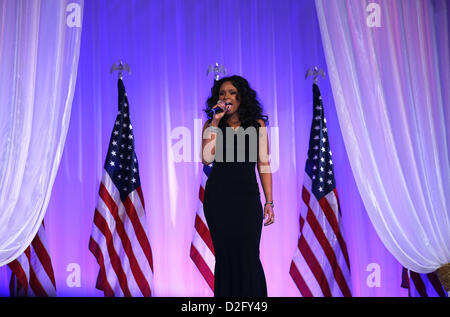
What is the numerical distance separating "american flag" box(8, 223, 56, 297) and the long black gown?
1462 millimetres

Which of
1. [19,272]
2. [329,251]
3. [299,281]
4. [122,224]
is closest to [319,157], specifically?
[329,251]

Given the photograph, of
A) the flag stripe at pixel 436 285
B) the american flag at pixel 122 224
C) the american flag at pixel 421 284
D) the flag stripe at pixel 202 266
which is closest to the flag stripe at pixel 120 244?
the american flag at pixel 122 224

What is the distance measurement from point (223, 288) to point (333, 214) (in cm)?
124

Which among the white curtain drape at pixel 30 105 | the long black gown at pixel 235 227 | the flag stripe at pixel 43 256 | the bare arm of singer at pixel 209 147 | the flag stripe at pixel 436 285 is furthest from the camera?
the flag stripe at pixel 43 256

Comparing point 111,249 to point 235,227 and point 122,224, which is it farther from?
point 235,227

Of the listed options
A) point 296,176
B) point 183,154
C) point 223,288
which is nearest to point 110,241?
point 183,154

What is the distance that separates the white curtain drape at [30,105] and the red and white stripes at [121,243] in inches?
36.8

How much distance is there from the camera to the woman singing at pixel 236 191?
3143mm

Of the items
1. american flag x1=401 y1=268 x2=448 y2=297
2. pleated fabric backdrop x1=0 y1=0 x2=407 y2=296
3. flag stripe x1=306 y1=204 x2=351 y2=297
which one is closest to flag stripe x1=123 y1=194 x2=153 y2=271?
pleated fabric backdrop x1=0 y1=0 x2=407 y2=296

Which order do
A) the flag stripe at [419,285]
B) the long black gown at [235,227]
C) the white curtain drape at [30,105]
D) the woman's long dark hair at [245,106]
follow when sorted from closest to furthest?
the white curtain drape at [30,105]
the long black gown at [235,227]
the woman's long dark hair at [245,106]
the flag stripe at [419,285]

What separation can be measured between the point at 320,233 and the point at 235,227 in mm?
1071

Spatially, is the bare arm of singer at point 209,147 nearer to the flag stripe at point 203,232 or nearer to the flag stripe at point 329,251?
the flag stripe at point 203,232

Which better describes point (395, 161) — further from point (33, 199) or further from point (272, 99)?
point (33, 199)

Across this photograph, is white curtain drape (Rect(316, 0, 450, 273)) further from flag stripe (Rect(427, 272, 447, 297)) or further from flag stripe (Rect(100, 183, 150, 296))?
flag stripe (Rect(100, 183, 150, 296))
